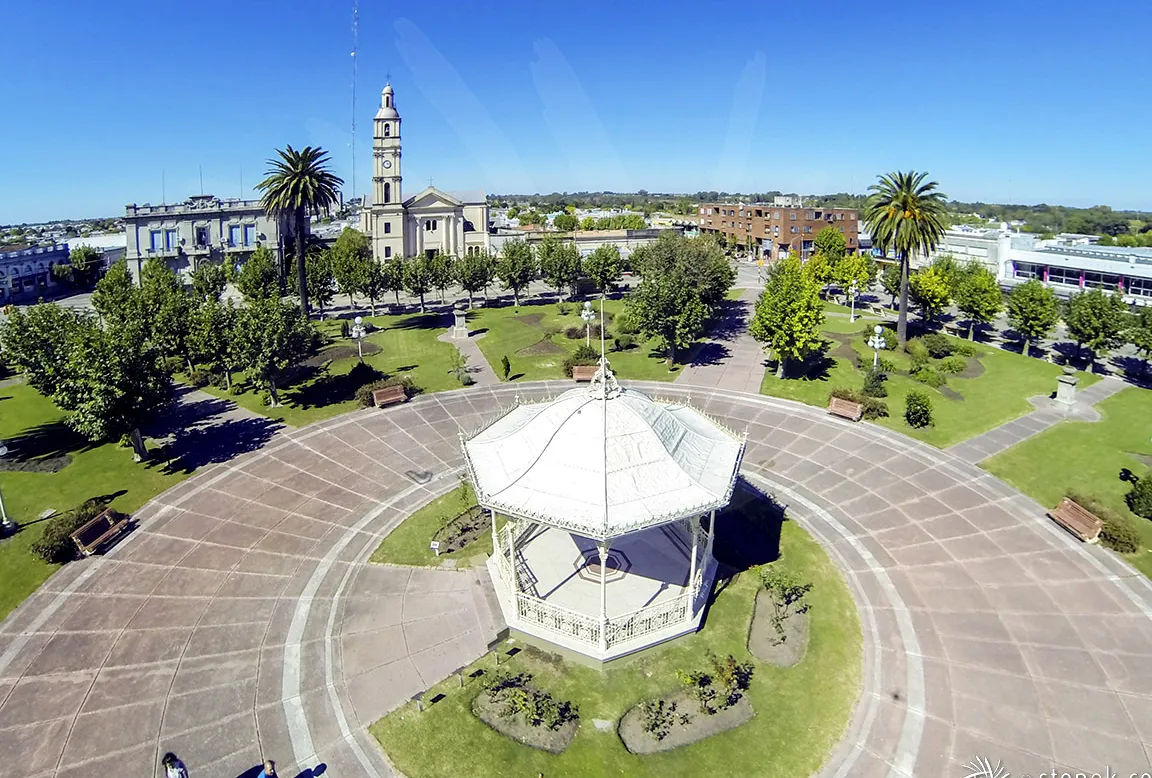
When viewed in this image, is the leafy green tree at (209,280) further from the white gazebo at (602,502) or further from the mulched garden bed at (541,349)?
the white gazebo at (602,502)

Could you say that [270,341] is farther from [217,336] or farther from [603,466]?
[603,466]

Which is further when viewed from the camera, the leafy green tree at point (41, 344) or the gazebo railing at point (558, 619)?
the leafy green tree at point (41, 344)

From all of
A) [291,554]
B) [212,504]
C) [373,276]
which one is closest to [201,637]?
[291,554]

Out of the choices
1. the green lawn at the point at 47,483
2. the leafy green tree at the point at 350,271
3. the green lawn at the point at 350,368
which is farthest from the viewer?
the leafy green tree at the point at 350,271

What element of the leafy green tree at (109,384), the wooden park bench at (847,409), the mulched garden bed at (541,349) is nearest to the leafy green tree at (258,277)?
the mulched garden bed at (541,349)

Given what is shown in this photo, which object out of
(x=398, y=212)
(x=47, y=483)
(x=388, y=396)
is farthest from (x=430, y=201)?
(x=47, y=483)

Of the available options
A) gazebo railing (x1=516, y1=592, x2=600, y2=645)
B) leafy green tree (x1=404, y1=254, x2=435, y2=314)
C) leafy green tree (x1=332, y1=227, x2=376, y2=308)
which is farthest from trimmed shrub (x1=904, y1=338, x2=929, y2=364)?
leafy green tree (x1=332, y1=227, x2=376, y2=308)

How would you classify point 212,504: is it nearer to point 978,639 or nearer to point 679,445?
point 679,445
